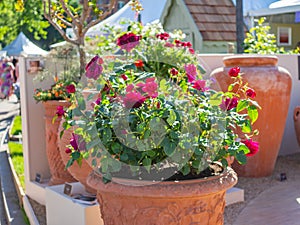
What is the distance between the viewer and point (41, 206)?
221 inches

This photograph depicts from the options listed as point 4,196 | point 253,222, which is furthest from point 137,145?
point 4,196

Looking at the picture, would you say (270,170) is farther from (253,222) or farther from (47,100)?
(47,100)

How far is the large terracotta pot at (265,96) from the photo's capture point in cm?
581

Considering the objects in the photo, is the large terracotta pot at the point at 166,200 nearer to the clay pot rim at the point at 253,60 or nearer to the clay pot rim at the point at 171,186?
the clay pot rim at the point at 171,186

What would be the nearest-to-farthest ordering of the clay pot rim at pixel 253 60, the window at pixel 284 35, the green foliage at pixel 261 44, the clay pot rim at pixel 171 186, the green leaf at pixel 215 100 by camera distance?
the clay pot rim at pixel 171 186
the green leaf at pixel 215 100
the clay pot rim at pixel 253 60
the green foliage at pixel 261 44
the window at pixel 284 35

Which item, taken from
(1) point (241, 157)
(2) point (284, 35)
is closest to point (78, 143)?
(1) point (241, 157)

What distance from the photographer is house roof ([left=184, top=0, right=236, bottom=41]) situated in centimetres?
1280

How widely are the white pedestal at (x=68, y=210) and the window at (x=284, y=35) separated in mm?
11327

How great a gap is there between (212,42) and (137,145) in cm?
1011

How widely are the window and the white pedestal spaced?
37.2 ft

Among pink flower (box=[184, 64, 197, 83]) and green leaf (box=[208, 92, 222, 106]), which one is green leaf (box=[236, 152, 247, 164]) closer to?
green leaf (box=[208, 92, 222, 106])

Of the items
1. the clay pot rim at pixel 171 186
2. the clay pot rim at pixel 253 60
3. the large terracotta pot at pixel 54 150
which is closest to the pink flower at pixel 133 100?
the clay pot rim at pixel 171 186

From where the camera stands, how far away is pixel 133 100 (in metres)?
2.96

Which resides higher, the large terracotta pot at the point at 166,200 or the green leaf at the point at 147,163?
the green leaf at the point at 147,163
